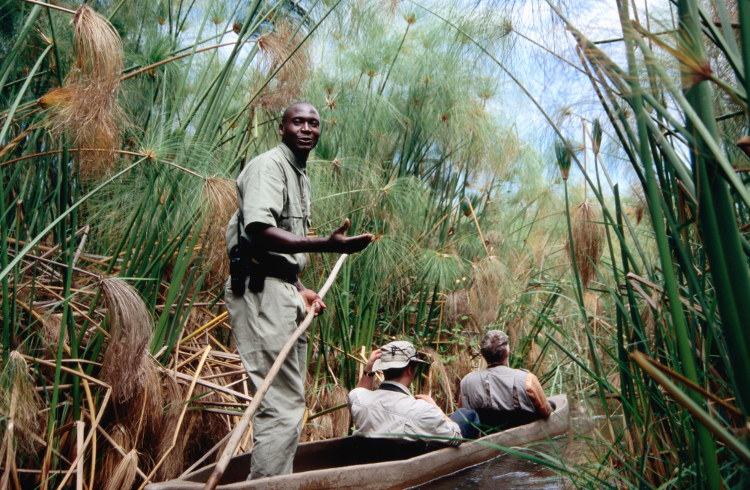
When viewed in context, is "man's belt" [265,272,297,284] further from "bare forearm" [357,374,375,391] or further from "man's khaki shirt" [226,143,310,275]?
"bare forearm" [357,374,375,391]

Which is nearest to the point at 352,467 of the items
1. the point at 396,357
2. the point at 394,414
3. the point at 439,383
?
the point at 394,414

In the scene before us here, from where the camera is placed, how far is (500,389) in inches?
152

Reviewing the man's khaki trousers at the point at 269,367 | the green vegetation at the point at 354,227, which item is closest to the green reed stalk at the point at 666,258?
the green vegetation at the point at 354,227

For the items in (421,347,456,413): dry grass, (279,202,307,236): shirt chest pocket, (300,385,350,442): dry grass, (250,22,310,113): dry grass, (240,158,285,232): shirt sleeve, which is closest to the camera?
(240,158,285,232): shirt sleeve

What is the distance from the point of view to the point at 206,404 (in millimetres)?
3252

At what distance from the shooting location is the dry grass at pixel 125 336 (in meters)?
2.35

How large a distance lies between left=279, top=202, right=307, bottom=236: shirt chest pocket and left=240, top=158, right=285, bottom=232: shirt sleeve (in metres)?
0.06

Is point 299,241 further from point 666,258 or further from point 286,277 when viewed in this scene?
point 666,258

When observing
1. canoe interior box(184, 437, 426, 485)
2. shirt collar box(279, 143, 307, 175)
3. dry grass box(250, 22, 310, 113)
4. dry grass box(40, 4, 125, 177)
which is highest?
dry grass box(250, 22, 310, 113)

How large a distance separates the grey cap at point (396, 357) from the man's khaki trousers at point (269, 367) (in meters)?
0.91

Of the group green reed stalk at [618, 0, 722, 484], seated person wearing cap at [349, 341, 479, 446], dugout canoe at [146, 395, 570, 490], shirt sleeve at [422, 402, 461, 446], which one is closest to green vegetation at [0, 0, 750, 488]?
green reed stalk at [618, 0, 722, 484]

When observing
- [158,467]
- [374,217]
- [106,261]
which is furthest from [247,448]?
[374,217]

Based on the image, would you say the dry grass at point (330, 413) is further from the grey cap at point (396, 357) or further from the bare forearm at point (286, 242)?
the bare forearm at point (286, 242)

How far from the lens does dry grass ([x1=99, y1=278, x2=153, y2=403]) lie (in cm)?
235
